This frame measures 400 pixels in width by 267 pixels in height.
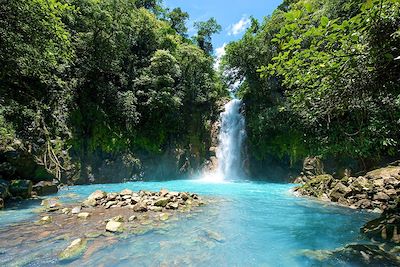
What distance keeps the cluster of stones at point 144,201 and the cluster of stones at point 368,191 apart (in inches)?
200

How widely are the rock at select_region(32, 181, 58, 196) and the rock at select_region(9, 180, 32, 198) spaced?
73cm

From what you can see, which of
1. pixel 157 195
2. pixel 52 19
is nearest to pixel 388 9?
pixel 52 19

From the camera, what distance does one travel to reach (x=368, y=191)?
30.0 feet

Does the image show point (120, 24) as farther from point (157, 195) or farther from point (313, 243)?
point (313, 243)

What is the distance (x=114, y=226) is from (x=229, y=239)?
257cm

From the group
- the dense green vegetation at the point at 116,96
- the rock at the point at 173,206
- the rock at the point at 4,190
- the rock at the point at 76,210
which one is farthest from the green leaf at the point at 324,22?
the rock at the point at 4,190

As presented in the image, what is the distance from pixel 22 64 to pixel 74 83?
11.2 m

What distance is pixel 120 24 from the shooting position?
61.9 ft

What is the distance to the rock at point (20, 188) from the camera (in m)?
9.46

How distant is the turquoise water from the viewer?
4.49 metres

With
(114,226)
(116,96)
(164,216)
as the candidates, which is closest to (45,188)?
(164,216)

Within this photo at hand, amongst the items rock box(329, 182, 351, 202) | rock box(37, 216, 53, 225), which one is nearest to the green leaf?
rock box(37, 216, 53, 225)

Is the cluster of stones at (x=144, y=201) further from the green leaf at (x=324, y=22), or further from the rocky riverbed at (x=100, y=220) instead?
the green leaf at (x=324, y=22)

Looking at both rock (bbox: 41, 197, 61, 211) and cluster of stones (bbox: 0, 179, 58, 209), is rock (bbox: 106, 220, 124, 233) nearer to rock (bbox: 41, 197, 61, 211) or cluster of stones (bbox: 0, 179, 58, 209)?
rock (bbox: 41, 197, 61, 211)
